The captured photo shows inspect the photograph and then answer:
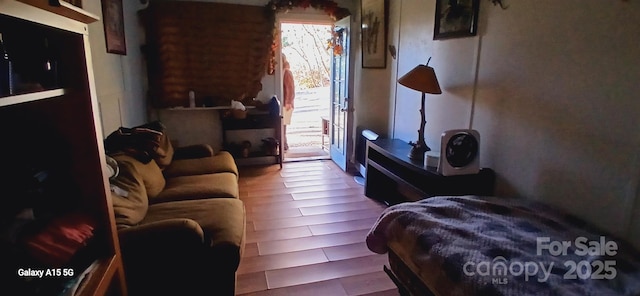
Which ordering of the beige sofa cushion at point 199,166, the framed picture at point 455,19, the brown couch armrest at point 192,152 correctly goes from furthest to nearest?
the brown couch armrest at point 192,152, the beige sofa cushion at point 199,166, the framed picture at point 455,19

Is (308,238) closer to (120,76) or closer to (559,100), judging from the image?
(559,100)

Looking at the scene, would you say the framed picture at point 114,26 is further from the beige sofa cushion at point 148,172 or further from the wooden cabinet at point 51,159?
the wooden cabinet at point 51,159

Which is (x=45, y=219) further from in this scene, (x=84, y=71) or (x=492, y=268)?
(x=492, y=268)

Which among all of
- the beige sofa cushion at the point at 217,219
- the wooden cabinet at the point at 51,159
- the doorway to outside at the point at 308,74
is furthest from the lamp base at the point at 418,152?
the doorway to outside at the point at 308,74

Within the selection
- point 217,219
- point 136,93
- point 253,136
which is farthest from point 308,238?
point 136,93

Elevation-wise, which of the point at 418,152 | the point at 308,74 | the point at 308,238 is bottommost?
the point at 308,238

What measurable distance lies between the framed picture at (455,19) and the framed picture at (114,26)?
110 inches

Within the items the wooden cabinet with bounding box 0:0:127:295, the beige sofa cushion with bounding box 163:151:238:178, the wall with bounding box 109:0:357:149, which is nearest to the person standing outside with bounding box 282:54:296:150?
the wall with bounding box 109:0:357:149

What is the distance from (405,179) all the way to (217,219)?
1571 mm

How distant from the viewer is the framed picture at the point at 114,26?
9.57 ft

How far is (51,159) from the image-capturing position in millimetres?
1187

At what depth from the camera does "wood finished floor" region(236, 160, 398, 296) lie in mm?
2189

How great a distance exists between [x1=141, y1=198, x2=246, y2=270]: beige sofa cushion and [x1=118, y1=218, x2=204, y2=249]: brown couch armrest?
122 mm

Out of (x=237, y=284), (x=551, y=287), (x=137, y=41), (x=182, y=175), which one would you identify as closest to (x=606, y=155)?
(x=551, y=287)
